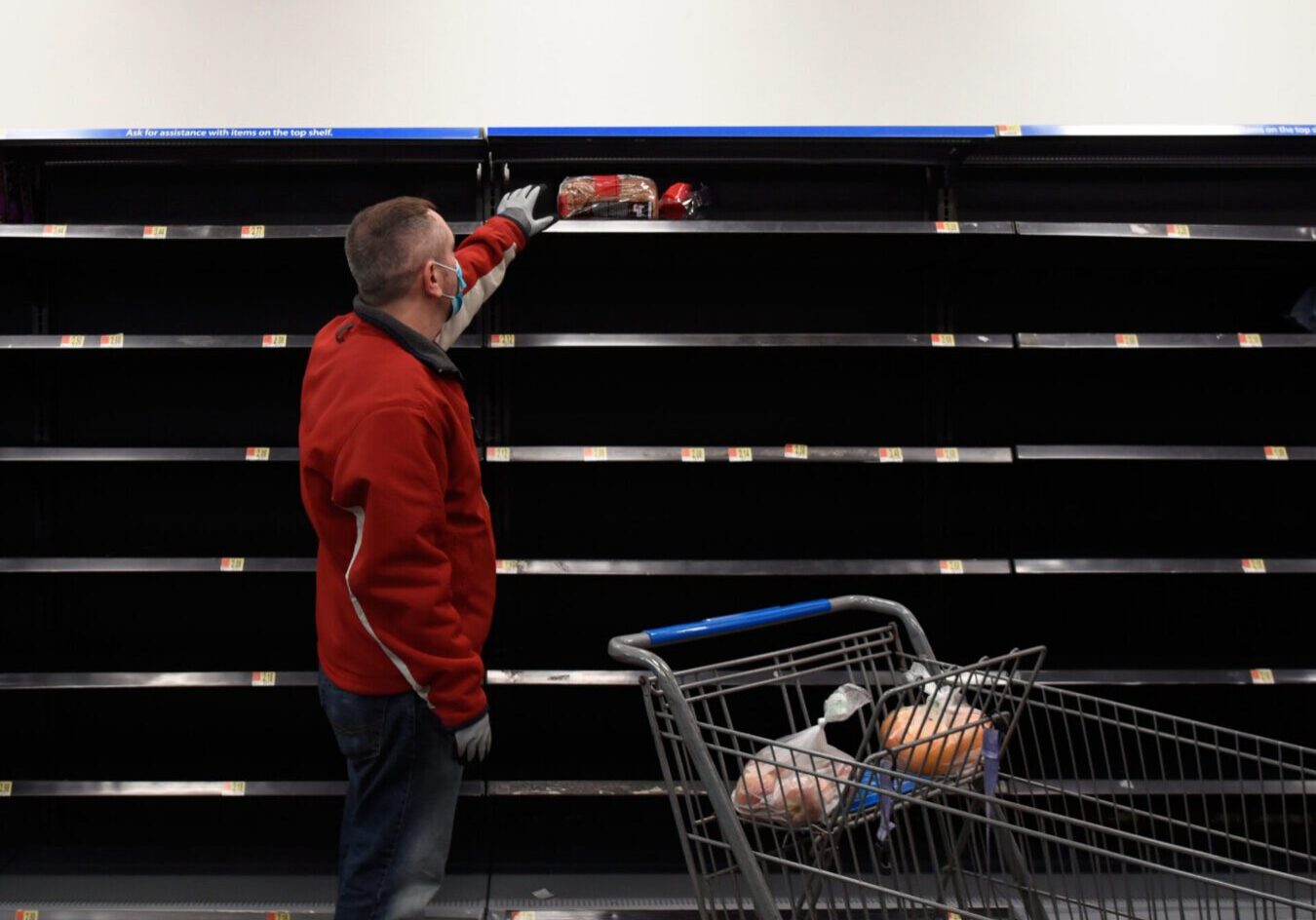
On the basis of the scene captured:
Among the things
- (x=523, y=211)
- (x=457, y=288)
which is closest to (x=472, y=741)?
(x=457, y=288)

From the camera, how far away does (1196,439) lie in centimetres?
342

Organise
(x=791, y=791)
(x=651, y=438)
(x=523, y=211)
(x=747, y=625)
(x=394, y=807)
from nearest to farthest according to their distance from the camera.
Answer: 1. (x=791, y=791)
2. (x=747, y=625)
3. (x=394, y=807)
4. (x=523, y=211)
5. (x=651, y=438)

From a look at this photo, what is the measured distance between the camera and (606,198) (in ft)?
9.89

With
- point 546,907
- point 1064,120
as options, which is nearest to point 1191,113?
point 1064,120

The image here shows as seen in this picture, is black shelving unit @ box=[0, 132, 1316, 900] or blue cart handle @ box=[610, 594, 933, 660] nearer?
blue cart handle @ box=[610, 594, 933, 660]

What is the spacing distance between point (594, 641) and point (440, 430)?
1.66 m

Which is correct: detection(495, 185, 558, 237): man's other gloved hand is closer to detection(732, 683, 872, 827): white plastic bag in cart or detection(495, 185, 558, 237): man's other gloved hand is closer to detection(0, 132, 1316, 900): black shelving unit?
detection(0, 132, 1316, 900): black shelving unit

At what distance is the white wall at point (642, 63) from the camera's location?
12.0 feet

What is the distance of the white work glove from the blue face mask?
0.81 m

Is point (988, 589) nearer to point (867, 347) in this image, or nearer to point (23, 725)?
point (867, 347)

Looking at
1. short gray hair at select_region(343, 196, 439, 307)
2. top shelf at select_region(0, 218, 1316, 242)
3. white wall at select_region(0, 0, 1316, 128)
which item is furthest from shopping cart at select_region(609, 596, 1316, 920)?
white wall at select_region(0, 0, 1316, 128)

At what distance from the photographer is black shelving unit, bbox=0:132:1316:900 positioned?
3309 millimetres

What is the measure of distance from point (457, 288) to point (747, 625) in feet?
3.12

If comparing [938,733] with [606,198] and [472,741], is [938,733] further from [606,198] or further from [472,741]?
[606,198]
